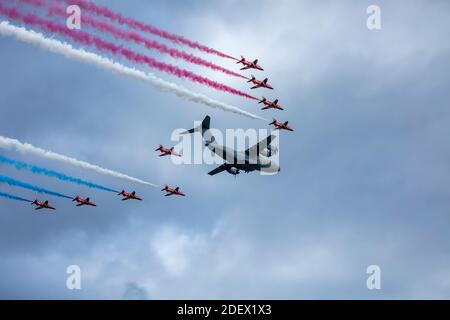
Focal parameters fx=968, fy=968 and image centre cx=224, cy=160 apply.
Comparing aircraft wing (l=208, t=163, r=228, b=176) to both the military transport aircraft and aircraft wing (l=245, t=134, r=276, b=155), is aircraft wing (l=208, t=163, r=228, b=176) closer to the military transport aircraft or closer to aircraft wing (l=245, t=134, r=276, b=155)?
the military transport aircraft

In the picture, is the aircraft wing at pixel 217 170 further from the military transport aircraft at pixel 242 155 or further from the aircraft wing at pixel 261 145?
the aircraft wing at pixel 261 145

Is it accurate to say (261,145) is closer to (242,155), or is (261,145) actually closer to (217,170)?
(242,155)

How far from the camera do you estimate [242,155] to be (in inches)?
6073

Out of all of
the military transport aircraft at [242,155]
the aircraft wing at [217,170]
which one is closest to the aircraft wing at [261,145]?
the military transport aircraft at [242,155]

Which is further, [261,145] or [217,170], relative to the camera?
[217,170]

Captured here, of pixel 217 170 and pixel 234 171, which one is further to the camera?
pixel 217 170

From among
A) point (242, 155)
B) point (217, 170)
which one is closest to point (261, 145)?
point (242, 155)

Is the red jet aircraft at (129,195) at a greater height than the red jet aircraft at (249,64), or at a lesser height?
lesser

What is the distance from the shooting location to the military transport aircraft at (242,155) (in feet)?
499

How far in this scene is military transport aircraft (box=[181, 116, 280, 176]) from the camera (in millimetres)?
152000

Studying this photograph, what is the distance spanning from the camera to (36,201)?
14338 cm
